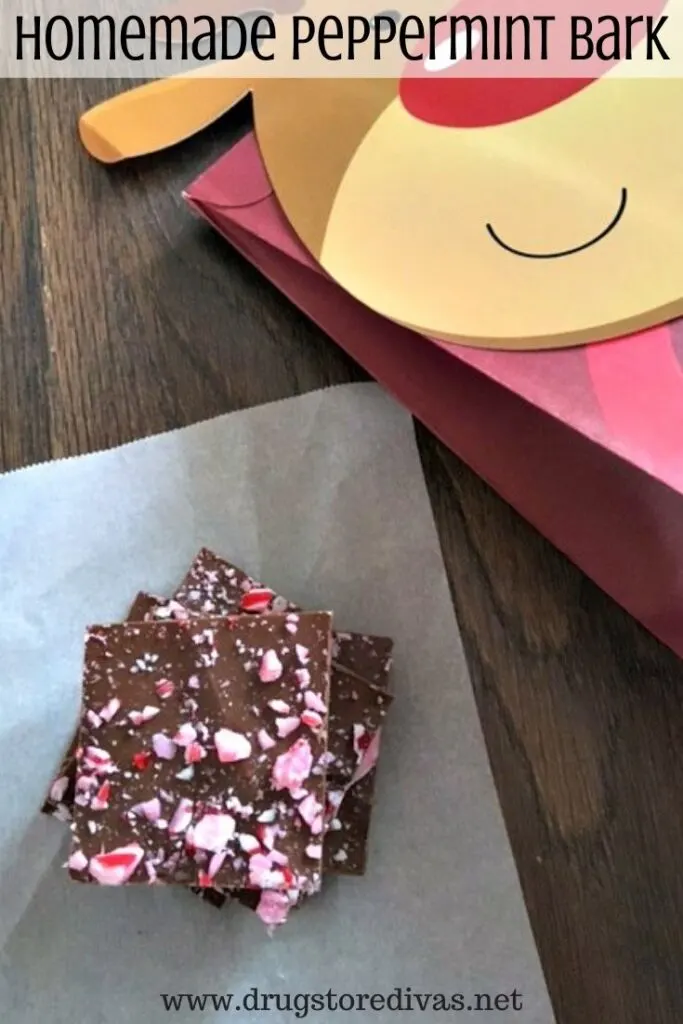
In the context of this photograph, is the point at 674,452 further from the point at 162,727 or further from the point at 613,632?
the point at 162,727

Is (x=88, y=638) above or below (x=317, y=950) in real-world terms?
above

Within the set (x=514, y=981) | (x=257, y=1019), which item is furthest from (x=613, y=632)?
(x=257, y=1019)

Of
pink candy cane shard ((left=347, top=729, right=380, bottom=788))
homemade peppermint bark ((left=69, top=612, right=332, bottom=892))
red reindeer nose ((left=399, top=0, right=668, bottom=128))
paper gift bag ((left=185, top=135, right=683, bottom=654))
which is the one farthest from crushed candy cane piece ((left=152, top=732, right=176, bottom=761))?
red reindeer nose ((left=399, top=0, right=668, bottom=128))

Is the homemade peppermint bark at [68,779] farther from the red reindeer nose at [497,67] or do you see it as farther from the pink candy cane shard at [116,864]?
the red reindeer nose at [497,67]

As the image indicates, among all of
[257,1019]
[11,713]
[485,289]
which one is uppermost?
[485,289]

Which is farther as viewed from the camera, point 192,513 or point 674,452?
point 192,513

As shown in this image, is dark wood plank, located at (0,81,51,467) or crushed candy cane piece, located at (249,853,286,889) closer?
crushed candy cane piece, located at (249,853,286,889)

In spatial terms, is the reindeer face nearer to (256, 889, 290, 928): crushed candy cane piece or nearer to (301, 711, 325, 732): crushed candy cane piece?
(301, 711, 325, 732): crushed candy cane piece
